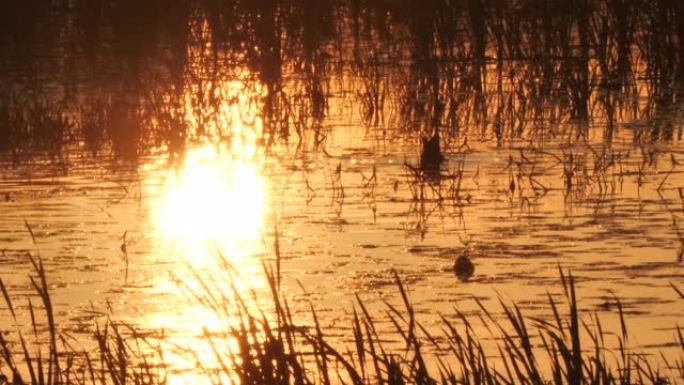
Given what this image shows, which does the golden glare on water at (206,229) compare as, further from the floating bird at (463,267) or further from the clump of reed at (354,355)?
the floating bird at (463,267)

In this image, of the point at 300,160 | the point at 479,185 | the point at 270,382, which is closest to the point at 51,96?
the point at 300,160

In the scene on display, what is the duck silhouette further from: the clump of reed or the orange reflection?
the clump of reed

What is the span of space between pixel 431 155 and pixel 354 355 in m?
5.34

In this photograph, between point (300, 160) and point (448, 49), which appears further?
point (448, 49)

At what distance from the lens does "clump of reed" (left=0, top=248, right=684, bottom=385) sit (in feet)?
16.1

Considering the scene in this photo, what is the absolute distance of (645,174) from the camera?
420 inches

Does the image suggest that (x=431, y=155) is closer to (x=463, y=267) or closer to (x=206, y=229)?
(x=206, y=229)

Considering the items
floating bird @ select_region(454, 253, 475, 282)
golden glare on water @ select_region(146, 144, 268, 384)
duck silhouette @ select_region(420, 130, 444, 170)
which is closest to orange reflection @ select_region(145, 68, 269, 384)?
golden glare on water @ select_region(146, 144, 268, 384)

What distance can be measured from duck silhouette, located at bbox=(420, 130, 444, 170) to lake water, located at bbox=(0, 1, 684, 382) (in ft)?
0.68

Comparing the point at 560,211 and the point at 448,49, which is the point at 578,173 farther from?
the point at 448,49

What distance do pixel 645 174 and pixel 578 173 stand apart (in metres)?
0.40

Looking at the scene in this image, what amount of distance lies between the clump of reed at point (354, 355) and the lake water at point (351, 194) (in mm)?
203

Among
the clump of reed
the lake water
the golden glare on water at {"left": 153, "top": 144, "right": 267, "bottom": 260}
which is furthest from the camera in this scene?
the golden glare on water at {"left": 153, "top": 144, "right": 267, "bottom": 260}

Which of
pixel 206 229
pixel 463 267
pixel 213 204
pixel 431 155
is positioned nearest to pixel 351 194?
pixel 213 204
